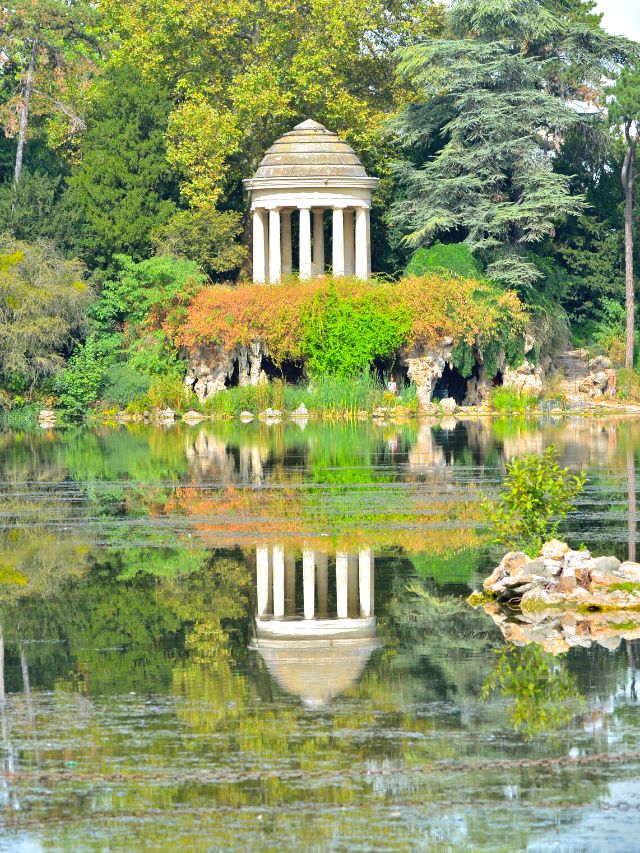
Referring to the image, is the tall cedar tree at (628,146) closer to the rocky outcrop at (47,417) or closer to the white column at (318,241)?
the white column at (318,241)

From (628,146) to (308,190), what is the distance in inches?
441

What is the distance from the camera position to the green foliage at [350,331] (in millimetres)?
51875

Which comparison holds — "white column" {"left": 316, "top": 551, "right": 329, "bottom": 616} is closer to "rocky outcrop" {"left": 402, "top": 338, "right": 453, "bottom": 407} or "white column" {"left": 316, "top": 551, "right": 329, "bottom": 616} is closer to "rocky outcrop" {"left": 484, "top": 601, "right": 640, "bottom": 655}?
"rocky outcrop" {"left": 484, "top": 601, "right": 640, "bottom": 655}

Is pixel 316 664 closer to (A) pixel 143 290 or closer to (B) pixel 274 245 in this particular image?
(A) pixel 143 290

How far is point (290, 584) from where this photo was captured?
16422 mm

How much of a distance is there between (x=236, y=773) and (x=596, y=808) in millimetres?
2116

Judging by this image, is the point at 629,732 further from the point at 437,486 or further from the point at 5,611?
the point at 437,486

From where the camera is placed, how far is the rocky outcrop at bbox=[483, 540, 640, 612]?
15.0m

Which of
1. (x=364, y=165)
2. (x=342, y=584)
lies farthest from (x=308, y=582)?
(x=364, y=165)

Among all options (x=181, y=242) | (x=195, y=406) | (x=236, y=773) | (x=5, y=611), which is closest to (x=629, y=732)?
(x=236, y=773)

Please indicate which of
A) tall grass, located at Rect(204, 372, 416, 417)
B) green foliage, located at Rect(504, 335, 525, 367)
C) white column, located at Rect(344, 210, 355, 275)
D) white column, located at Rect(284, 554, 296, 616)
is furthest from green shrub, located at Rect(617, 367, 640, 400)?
white column, located at Rect(284, 554, 296, 616)

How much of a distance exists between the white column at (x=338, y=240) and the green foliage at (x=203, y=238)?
151 inches

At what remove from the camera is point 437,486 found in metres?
26.2

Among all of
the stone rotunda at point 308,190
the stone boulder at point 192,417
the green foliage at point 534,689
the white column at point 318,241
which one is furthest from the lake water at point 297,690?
the white column at point 318,241
